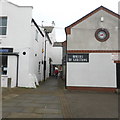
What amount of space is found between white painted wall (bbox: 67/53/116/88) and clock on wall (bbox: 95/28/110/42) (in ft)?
4.41

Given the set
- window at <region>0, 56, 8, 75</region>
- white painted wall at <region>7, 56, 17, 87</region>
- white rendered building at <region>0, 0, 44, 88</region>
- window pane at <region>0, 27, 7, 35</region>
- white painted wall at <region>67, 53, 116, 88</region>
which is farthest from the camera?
window pane at <region>0, 27, 7, 35</region>

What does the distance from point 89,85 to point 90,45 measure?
10.8ft

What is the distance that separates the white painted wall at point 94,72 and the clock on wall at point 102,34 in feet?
4.41

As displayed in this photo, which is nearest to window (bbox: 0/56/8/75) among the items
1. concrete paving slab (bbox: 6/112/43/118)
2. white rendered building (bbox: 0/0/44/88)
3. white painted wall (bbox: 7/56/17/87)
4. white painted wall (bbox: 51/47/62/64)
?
white rendered building (bbox: 0/0/44/88)

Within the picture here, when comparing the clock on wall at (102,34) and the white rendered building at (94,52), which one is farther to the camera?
the clock on wall at (102,34)

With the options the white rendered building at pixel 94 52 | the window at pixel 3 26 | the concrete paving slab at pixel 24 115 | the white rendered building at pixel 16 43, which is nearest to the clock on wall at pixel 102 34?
the white rendered building at pixel 94 52

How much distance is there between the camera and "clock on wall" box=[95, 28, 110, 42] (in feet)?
44.6

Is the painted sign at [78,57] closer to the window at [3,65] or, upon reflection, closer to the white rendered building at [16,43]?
the white rendered building at [16,43]

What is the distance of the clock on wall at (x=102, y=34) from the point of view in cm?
1360

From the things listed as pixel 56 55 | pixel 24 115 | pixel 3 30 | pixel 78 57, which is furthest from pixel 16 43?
pixel 56 55

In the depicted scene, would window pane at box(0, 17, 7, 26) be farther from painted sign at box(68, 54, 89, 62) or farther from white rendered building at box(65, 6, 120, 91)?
painted sign at box(68, 54, 89, 62)

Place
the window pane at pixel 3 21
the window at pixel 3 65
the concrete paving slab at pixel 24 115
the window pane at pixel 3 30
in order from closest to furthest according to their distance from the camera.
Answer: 1. the concrete paving slab at pixel 24 115
2. the window at pixel 3 65
3. the window pane at pixel 3 30
4. the window pane at pixel 3 21

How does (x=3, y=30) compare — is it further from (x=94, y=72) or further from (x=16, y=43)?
(x=94, y=72)

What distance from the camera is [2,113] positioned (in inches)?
250
